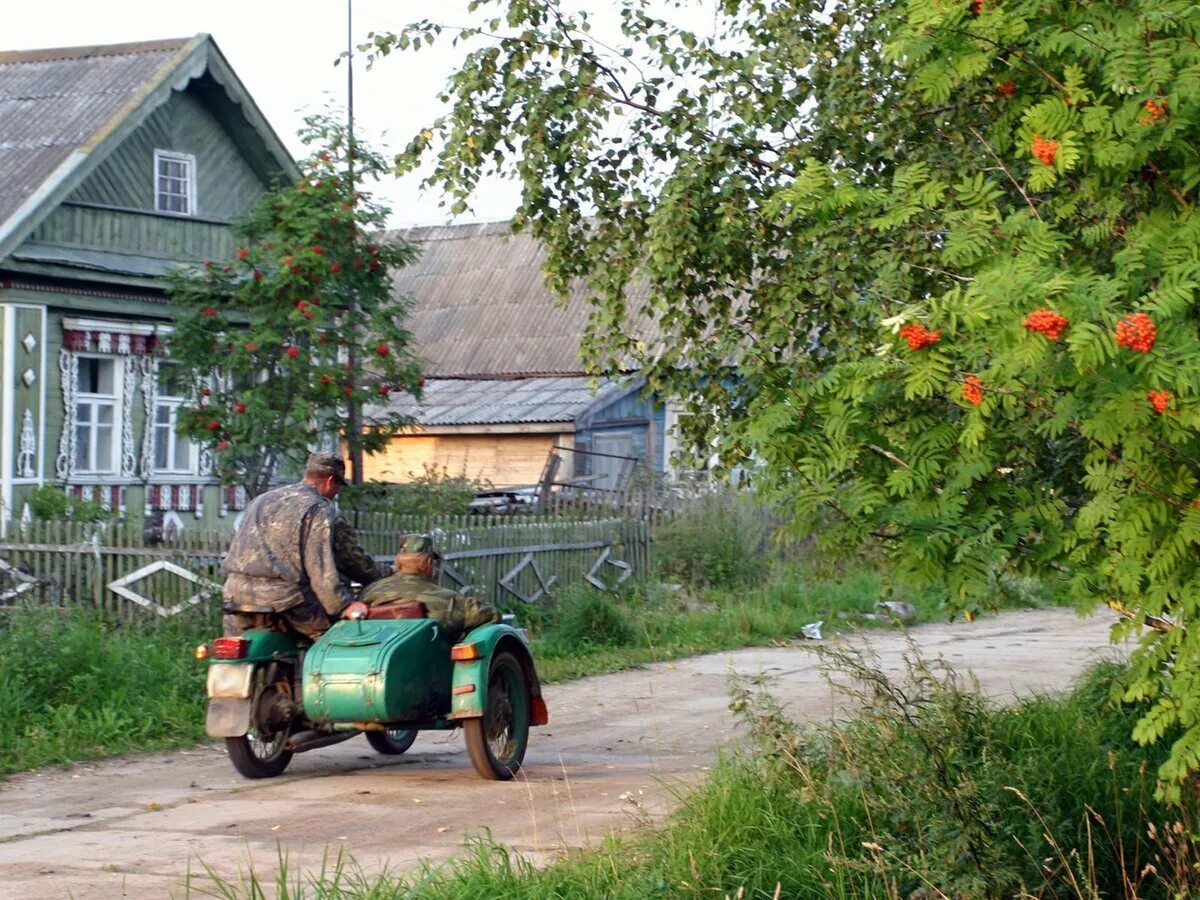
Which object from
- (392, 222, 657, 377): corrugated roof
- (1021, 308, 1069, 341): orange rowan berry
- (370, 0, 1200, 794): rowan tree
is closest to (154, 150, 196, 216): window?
(392, 222, 657, 377): corrugated roof

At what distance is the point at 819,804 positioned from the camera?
7.09 m

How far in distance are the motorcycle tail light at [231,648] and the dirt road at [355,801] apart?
759mm

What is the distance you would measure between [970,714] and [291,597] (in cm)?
392

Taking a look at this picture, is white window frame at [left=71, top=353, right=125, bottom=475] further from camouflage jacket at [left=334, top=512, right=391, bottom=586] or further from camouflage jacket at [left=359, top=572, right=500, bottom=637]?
camouflage jacket at [left=359, top=572, right=500, bottom=637]

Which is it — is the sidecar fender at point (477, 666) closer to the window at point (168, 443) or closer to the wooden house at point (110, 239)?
the wooden house at point (110, 239)

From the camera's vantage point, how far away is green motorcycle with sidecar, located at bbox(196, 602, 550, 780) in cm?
890

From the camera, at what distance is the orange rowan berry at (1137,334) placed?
4.89 metres

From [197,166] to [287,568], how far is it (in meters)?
13.2

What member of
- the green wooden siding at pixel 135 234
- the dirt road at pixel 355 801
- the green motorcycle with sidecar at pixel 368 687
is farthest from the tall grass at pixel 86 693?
the green wooden siding at pixel 135 234

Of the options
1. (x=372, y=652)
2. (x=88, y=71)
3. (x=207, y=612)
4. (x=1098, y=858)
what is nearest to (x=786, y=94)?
(x=372, y=652)

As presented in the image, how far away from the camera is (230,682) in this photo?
902 cm

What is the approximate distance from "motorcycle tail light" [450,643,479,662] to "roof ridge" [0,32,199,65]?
14034 millimetres

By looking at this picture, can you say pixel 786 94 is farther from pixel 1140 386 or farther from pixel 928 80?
pixel 1140 386

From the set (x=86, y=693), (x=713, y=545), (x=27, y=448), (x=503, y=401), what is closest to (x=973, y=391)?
(x=86, y=693)
